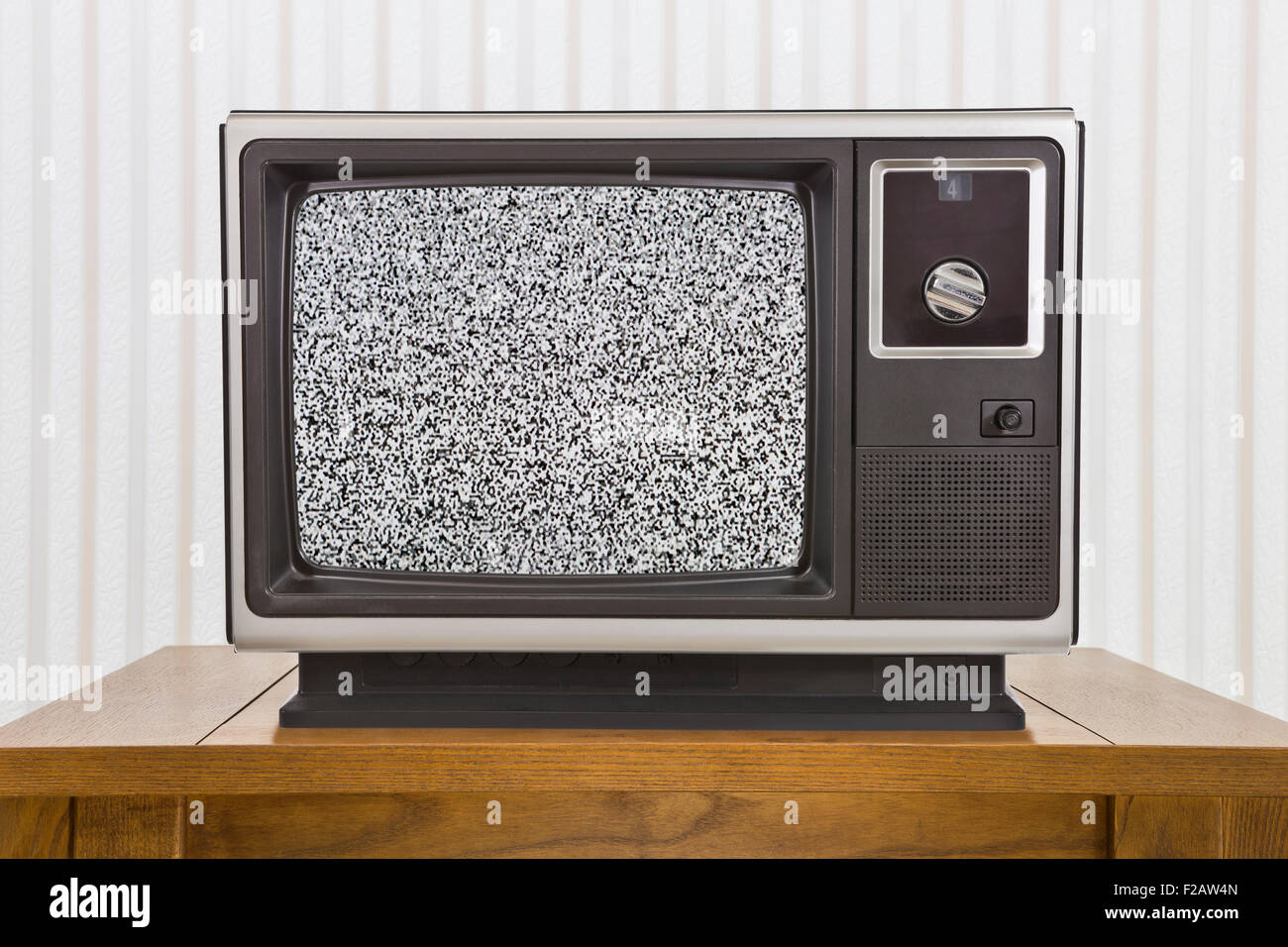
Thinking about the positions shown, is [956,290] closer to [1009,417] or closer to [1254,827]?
[1009,417]

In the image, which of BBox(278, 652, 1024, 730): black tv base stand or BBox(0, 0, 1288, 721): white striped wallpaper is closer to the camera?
BBox(278, 652, 1024, 730): black tv base stand

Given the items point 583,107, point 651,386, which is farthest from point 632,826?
point 583,107

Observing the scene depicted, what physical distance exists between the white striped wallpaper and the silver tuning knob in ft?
1.86

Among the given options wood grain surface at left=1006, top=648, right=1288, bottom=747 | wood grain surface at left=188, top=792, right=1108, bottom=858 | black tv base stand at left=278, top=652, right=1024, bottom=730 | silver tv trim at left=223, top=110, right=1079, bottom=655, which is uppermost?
silver tv trim at left=223, top=110, right=1079, bottom=655

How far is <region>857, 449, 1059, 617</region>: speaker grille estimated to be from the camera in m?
0.57

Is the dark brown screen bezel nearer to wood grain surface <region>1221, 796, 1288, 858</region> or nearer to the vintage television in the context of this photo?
the vintage television

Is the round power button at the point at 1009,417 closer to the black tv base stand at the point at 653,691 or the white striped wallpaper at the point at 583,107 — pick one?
the black tv base stand at the point at 653,691

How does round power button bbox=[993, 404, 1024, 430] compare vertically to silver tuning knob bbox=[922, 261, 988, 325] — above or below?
below

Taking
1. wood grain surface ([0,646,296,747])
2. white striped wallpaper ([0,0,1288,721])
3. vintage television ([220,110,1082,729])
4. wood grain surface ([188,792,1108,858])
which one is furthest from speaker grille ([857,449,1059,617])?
white striped wallpaper ([0,0,1288,721])

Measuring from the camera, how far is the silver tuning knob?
1.83 ft

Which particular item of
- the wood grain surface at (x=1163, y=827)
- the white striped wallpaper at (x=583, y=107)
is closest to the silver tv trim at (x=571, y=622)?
the wood grain surface at (x=1163, y=827)

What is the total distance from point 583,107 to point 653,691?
0.72 metres

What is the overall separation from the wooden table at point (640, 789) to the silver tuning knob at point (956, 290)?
27 centimetres
